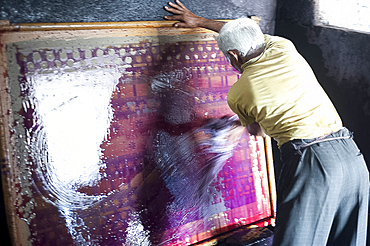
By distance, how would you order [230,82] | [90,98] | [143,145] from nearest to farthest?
[90,98] < [143,145] < [230,82]

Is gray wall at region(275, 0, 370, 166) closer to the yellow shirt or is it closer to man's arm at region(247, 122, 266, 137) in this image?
the yellow shirt

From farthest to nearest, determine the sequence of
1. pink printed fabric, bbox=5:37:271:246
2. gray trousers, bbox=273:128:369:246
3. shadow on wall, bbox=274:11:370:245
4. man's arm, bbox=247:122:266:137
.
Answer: shadow on wall, bbox=274:11:370:245, man's arm, bbox=247:122:266:137, pink printed fabric, bbox=5:37:271:246, gray trousers, bbox=273:128:369:246

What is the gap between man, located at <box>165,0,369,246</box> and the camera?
1.16m

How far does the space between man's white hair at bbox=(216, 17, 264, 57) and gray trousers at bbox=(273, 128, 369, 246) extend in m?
0.42

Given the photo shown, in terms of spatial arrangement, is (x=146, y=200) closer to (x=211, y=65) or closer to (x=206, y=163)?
(x=206, y=163)

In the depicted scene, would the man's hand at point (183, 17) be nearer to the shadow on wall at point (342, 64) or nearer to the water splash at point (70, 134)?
the water splash at point (70, 134)

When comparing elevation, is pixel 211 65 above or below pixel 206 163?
above

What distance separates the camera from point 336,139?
1218mm

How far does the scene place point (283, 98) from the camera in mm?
1189

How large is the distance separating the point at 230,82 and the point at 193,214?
74 cm

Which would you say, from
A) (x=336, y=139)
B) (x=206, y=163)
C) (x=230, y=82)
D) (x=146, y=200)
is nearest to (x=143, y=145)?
(x=146, y=200)

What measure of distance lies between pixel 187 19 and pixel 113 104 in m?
0.56

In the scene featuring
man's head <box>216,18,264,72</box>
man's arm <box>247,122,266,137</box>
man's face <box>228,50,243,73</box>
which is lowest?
man's arm <box>247,122,266,137</box>

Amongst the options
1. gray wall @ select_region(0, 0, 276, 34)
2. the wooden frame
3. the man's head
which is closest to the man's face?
the man's head
